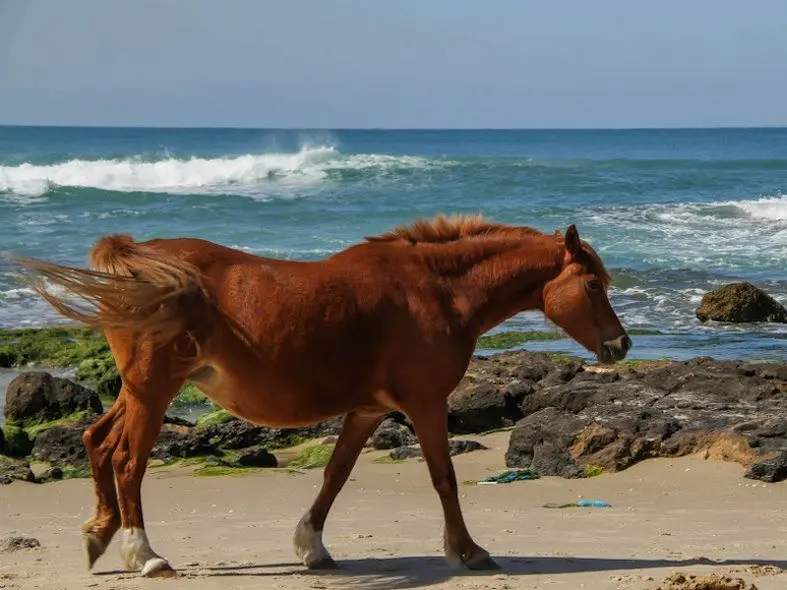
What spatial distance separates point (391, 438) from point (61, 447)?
108 inches

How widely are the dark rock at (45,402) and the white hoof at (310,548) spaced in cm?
568

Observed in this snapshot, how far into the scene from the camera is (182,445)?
10.5 m

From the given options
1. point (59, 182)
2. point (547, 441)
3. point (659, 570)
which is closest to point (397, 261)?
point (659, 570)

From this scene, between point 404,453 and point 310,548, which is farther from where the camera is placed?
point 404,453

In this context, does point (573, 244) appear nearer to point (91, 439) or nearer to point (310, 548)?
point (310, 548)

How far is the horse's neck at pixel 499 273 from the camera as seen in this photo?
6.79 m

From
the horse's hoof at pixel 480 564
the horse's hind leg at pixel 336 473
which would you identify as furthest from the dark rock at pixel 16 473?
the horse's hoof at pixel 480 564

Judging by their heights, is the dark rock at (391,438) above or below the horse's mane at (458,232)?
below

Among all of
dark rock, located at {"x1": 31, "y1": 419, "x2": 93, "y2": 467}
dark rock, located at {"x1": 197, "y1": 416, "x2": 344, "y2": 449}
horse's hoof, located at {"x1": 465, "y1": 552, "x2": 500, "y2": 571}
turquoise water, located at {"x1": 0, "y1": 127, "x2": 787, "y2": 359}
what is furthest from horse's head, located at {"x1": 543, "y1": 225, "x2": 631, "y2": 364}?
turquoise water, located at {"x1": 0, "y1": 127, "x2": 787, "y2": 359}

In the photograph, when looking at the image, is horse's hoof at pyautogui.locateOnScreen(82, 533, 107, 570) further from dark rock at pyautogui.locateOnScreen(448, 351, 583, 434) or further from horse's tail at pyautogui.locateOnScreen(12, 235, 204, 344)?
dark rock at pyautogui.locateOnScreen(448, 351, 583, 434)

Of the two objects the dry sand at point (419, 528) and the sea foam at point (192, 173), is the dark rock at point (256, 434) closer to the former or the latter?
the dry sand at point (419, 528)

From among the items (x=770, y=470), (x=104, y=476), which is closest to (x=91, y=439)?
(x=104, y=476)

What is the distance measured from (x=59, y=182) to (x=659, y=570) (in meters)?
45.5

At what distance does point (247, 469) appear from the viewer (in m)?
9.99
